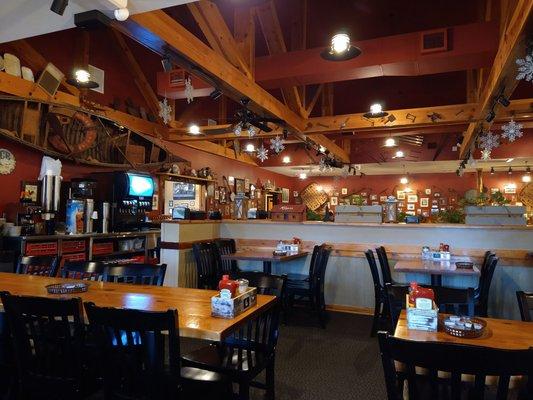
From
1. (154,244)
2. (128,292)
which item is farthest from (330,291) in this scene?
(128,292)

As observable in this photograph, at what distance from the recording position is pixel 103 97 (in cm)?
682

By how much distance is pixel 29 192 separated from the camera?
5.43m

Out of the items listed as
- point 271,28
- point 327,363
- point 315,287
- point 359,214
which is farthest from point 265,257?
point 271,28

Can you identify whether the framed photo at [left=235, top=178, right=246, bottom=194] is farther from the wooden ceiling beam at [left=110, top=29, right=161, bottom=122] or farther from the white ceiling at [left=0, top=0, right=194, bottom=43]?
the white ceiling at [left=0, top=0, right=194, bottom=43]

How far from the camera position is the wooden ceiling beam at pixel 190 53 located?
3.08 metres

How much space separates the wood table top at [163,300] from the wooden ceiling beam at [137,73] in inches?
207

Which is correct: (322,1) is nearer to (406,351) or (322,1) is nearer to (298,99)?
(298,99)

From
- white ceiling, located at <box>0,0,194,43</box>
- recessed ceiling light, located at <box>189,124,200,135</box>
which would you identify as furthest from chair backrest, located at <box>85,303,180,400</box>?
recessed ceiling light, located at <box>189,124,200,135</box>

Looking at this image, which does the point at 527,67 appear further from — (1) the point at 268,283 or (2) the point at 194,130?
(2) the point at 194,130

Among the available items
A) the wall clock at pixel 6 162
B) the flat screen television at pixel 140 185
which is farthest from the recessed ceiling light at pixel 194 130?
the wall clock at pixel 6 162

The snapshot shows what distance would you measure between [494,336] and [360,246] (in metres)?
3.61

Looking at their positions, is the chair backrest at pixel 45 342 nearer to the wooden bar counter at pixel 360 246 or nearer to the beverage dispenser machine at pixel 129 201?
the wooden bar counter at pixel 360 246

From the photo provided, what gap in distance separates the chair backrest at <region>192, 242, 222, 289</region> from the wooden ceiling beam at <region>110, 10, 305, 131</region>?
198 cm

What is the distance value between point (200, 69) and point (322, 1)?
14.1ft
